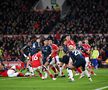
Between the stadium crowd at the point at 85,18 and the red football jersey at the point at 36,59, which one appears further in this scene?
the stadium crowd at the point at 85,18

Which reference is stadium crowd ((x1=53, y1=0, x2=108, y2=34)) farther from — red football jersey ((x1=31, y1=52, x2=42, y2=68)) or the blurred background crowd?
red football jersey ((x1=31, y1=52, x2=42, y2=68))

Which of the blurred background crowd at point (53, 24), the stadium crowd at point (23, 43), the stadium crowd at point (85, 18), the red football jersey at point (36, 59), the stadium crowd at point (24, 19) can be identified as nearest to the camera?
the red football jersey at point (36, 59)

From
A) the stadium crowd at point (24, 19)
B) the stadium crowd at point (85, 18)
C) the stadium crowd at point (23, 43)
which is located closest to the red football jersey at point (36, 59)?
the stadium crowd at point (23, 43)

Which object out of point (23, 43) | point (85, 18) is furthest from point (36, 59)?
point (85, 18)

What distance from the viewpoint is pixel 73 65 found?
2398 centimetres

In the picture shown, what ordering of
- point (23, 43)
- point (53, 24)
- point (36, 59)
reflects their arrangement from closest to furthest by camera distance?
point (36, 59)
point (23, 43)
point (53, 24)

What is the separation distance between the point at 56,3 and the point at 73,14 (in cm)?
383

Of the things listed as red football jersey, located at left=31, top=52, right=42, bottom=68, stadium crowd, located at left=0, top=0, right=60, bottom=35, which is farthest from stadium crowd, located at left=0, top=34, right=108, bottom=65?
red football jersey, located at left=31, top=52, right=42, bottom=68

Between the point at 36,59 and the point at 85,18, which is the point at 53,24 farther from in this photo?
the point at 36,59

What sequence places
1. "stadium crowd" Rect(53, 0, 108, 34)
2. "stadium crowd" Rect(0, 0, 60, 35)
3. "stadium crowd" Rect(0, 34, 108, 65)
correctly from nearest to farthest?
"stadium crowd" Rect(0, 34, 108, 65) → "stadium crowd" Rect(53, 0, 108, 34) → "stadium crowd" Rect(0, 0, 60, 35)

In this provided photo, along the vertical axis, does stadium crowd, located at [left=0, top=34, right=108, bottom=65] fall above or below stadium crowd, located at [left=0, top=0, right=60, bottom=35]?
below

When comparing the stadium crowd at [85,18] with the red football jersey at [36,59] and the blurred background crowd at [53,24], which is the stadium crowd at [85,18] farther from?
the red football jersey at [36,59]

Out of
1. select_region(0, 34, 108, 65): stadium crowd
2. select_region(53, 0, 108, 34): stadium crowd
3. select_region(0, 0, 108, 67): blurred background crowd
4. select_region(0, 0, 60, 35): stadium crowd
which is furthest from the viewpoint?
select_region(0, 0, 60, 35): stadium crowd

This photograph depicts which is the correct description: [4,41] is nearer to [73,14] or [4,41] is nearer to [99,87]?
[73,14]
